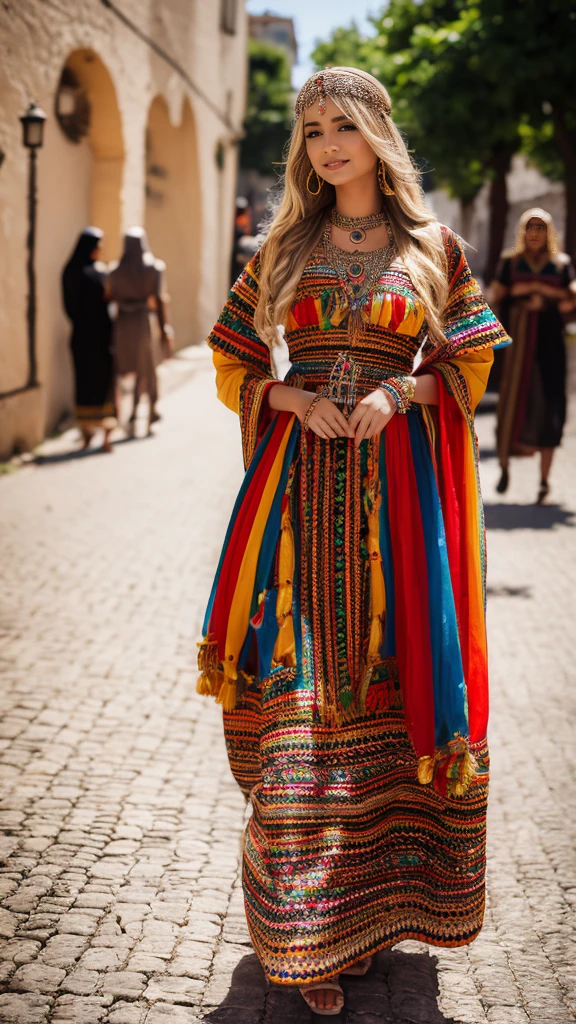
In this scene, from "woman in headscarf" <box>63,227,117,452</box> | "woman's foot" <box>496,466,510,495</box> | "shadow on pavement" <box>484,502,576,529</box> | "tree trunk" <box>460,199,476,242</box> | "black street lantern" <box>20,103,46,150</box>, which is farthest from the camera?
"tree trunk" <box>460,199,476,242</box>

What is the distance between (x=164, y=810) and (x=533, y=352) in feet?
19.9

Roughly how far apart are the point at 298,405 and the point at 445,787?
983 millimetres

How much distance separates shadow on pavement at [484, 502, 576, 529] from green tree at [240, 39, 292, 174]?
126 feet

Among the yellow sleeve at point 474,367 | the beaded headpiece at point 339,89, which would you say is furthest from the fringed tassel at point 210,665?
the beaded headpiece at point 339,89

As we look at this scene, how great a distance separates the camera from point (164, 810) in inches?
152

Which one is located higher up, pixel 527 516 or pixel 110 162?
pixel 110 162

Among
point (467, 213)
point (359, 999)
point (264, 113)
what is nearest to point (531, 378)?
point (359, 999)

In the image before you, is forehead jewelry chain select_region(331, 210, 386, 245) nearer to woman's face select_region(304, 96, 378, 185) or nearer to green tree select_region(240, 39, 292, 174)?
woman's face select_region(304, 96, 378, 185)

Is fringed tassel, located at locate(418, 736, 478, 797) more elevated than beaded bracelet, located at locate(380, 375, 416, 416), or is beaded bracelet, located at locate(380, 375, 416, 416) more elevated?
beaded bracelet, located at locate(380, 375, 416, 416)

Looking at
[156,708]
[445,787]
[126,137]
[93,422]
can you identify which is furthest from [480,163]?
[445,787]

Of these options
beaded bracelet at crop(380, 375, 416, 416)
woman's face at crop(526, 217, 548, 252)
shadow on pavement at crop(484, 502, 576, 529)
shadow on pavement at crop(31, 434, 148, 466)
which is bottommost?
shadow on pavement at crop(484, 502, 576, 529)

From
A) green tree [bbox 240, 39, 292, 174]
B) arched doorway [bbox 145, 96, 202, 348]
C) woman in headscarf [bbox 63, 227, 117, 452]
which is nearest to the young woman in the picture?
woman in headscarf [bbox 63, 227, 117, 452]

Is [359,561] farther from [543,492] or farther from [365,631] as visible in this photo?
[543,492]

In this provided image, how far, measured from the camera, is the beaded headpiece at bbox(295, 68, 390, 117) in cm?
285
